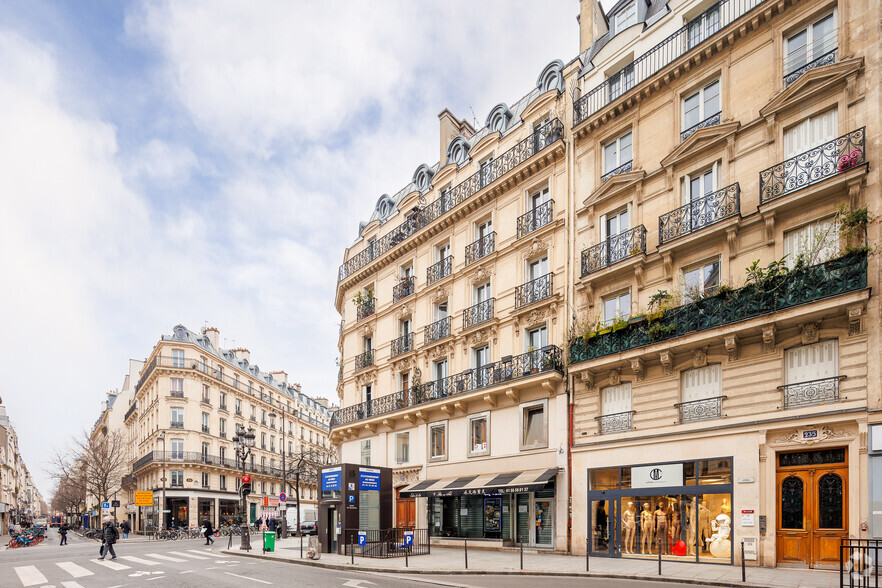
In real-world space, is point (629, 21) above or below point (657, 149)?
above

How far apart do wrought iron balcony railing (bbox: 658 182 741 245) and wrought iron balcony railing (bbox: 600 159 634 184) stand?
2.38 meters

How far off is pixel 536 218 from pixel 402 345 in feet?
29.8

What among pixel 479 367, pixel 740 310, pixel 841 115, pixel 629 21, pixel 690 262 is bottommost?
pixel 479 367

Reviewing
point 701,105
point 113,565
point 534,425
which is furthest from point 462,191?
point 113,565

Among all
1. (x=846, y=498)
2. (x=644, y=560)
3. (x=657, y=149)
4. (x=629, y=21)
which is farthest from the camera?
(x=629, y=21)

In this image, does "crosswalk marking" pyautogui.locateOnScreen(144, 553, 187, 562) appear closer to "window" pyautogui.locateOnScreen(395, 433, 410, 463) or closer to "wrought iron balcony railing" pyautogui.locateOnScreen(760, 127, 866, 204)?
"window" pyautogui.locateOnScreen(395, 433, 410, 463)

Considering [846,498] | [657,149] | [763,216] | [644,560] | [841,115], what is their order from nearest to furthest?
[846,498] < [841,115] < [763,216] < [644,560] < [657,149]

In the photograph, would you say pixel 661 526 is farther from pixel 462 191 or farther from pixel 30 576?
pixel 30 576

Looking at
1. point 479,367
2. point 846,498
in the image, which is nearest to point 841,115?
point 846,498

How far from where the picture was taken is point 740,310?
15.1 meters

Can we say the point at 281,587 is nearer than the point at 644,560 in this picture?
Yes

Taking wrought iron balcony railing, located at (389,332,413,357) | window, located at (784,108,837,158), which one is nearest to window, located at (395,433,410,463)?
wrought iron balcony railing, located at (389,332,413,357)

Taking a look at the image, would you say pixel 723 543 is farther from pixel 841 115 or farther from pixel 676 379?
pixel 841 115

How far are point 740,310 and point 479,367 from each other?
10.5 m
